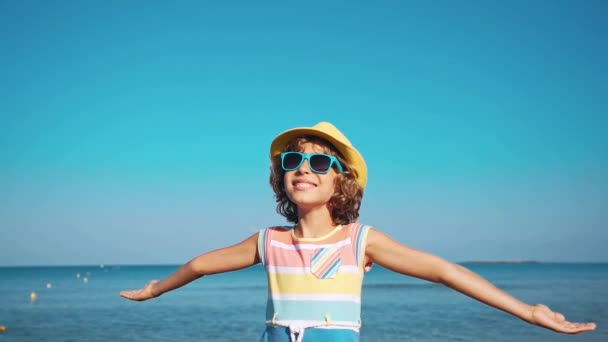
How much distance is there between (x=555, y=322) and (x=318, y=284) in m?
1.08

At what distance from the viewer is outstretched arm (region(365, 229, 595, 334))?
9.43 feet

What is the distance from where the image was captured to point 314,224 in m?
3.36

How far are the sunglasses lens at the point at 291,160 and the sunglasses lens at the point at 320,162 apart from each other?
7cm

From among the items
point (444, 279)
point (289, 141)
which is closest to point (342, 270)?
point (444, 279)

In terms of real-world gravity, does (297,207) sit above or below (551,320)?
above

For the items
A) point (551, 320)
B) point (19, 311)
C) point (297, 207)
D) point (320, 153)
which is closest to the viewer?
point (551, 320)

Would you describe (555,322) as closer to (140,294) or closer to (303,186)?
(303,186)

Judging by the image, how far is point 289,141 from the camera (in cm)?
347

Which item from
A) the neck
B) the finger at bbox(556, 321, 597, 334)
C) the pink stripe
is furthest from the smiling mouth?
the finger at bbox(556, 321, 597, 334)

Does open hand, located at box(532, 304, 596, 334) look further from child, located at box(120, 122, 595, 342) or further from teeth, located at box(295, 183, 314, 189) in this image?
teeth, located at box(295, 183, 314, 189)

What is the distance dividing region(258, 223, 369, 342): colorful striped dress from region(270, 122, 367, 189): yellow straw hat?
35cm

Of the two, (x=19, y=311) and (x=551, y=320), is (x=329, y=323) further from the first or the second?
(x=19, y=311)

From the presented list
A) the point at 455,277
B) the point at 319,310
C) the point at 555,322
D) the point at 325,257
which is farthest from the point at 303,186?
the point at 555,322

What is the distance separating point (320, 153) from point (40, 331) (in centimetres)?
1903
